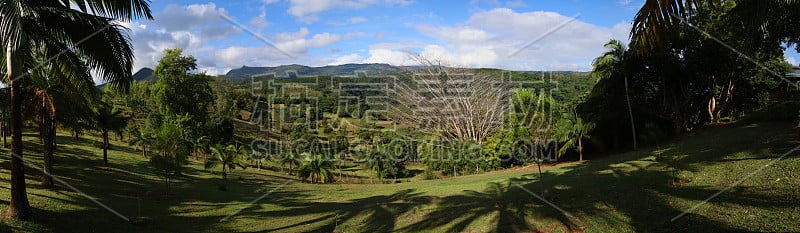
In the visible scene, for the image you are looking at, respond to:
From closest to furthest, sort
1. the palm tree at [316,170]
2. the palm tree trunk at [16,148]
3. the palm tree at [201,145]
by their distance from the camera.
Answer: the palm tree trunk at [16,148] → the palm tree at [316,170] → the palm tree at [201,145]

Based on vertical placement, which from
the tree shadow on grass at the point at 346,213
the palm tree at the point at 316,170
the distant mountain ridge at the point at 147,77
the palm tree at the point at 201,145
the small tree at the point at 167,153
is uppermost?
the distant mountain ridge at the point at 147,77

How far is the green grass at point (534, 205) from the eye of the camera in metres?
7.75

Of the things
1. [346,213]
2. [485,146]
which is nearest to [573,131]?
[485,146]

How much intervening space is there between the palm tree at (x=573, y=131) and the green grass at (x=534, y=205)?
8.83 m

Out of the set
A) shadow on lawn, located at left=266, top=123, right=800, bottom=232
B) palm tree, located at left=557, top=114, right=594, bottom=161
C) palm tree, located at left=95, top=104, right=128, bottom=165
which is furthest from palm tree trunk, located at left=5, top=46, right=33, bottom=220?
palm tree, located at left=557, top=114, right=594, bottom=161

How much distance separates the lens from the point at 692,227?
7008 mm

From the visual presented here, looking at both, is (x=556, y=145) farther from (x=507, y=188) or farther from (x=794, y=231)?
(x=794, y=231)

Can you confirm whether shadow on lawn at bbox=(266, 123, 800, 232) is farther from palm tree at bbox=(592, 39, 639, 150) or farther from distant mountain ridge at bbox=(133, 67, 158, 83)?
distant mountain ridge at bbox=(133, 67, 158, 83)

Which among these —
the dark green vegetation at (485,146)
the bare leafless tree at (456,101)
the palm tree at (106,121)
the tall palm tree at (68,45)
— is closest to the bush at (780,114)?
the dark green vegetation at (485,146)

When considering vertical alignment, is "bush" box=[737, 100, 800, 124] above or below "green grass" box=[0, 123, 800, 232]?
above

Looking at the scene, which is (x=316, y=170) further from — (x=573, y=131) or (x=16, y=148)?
(x=16, y=148)

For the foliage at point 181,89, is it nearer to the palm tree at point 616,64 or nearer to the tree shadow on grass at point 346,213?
the tree shadow on grass at point 346,213

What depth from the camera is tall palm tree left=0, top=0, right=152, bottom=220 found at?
25.5 feet

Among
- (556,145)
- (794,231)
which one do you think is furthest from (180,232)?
(556,145)
